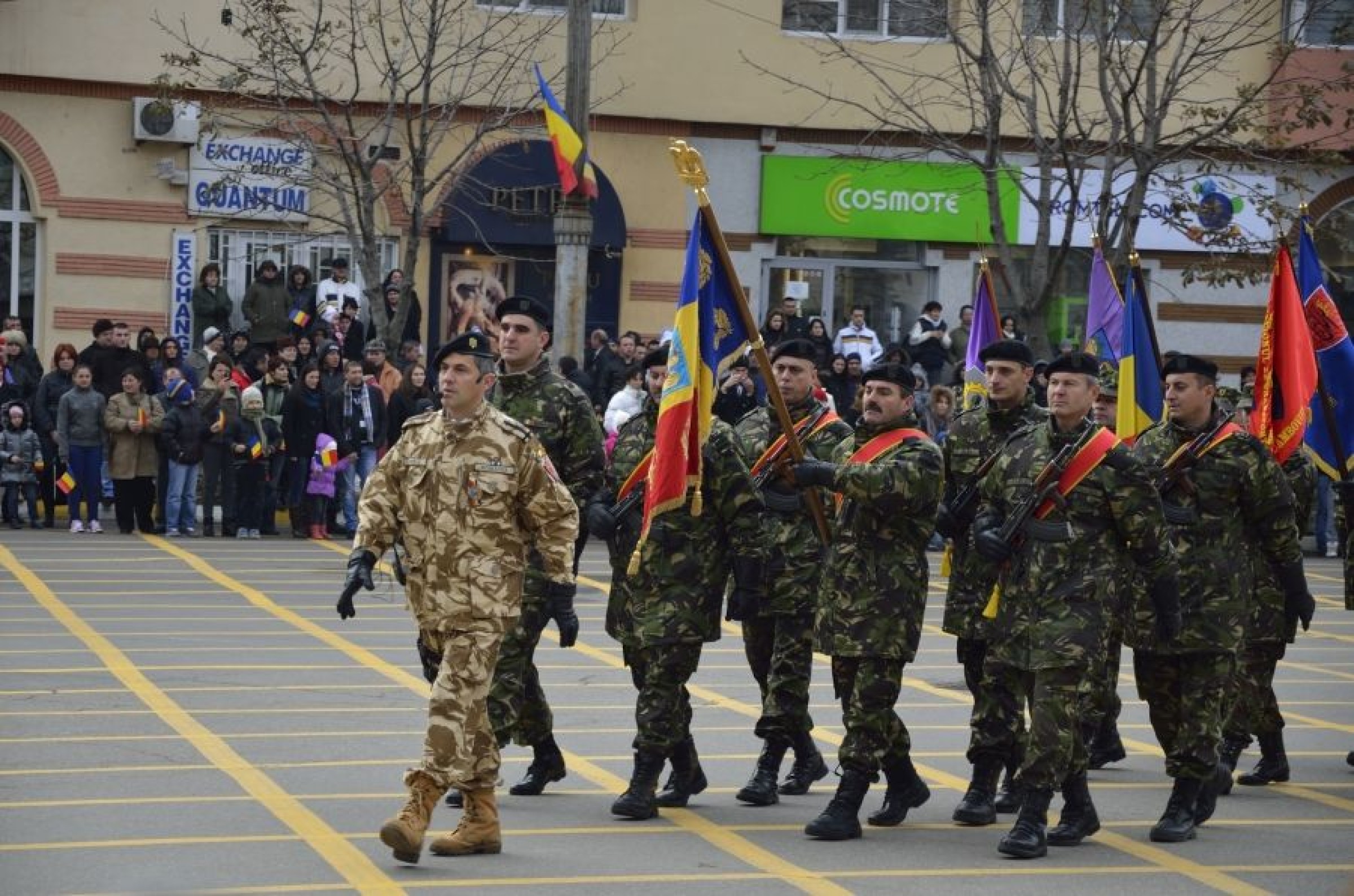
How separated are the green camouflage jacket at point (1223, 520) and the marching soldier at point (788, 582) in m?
1.41

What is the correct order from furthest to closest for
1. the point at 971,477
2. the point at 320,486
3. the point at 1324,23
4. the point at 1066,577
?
1. the point at 1324,23
2. the point at 320,486
3. the point at 971,477
4. the point at 1066,577

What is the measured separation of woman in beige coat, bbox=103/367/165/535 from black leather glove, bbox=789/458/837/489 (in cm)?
1371

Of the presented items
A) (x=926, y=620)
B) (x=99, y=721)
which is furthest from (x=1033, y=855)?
(x=926, y=620)

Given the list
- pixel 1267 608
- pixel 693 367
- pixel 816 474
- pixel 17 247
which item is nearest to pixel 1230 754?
pixel 1267 608

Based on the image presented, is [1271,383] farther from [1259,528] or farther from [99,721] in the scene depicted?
[99,721]

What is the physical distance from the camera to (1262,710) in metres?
11.2

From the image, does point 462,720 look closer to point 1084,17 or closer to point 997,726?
point 997,726

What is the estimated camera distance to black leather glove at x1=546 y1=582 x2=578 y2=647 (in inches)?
361

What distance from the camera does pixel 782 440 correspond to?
10617 millimetres

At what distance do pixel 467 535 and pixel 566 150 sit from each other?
1402 centimetres

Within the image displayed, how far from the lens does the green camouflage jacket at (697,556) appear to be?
9.87 m

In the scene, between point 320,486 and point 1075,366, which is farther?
point 320,486

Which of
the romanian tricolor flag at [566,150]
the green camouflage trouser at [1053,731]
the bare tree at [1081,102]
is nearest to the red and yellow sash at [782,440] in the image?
the green camouflage trouser at [1053,731]

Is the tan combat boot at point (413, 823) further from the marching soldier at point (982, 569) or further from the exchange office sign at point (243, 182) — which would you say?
the exchange office sign at point (243, 182)
